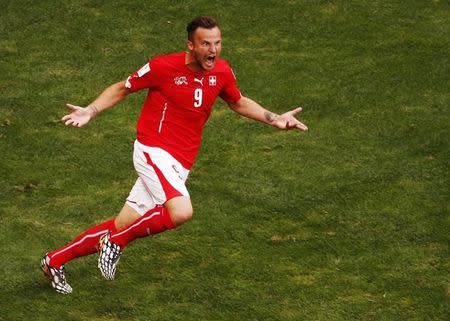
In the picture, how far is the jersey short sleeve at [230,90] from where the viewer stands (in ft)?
31.4

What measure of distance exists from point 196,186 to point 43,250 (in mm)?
Answer: 2235

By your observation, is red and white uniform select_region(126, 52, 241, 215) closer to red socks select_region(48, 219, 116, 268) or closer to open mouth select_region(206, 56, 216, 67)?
open mouth select_region(206, 56, 216, 67)

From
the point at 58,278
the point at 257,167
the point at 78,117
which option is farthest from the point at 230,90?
the point at 257,167

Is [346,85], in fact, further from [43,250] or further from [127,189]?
[43,250]

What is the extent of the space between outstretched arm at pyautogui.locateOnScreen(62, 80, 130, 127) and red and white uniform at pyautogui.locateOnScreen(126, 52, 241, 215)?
0.39ft

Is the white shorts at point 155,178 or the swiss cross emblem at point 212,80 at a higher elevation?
the swiss cross emblem at point 212,80

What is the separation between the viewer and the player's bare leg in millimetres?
9023

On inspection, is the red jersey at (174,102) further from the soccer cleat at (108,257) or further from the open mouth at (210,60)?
the soccer cleat at (108,257)

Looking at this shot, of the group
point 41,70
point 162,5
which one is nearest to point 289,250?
point 41,70

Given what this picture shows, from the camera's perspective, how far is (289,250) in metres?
10.5

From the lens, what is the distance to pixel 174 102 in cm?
934

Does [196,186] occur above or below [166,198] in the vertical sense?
below

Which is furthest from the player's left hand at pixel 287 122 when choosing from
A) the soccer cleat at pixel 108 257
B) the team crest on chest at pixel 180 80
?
the soccer cleat at pixel 108 257

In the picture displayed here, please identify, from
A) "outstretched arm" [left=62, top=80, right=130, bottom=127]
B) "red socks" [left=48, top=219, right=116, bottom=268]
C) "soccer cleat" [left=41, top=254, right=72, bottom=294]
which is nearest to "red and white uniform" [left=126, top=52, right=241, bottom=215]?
"outstretched arm" [left=62, top=80, right=130, bottom=127]
